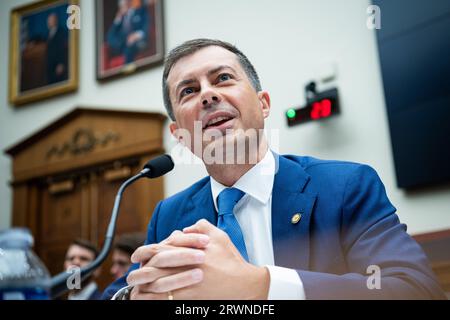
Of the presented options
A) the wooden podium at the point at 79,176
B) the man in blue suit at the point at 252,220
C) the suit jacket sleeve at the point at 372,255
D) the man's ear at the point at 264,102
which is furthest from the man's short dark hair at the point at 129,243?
the suit jacket sleeve at the point at 372,255

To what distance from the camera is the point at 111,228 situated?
1.04 metres

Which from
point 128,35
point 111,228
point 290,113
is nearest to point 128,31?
point 128,35

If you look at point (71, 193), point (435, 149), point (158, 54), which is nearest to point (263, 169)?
point (435, 149)

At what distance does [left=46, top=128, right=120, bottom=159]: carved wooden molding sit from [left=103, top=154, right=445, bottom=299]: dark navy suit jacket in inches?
83.4

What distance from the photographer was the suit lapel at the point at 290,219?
936mm

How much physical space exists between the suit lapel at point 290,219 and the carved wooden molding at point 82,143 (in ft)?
7.00

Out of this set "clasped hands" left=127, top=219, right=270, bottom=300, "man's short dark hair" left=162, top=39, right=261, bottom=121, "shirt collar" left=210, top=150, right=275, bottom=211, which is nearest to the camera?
"clasped hands" left=127, top=219, right=270, bottom=300

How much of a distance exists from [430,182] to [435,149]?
168 mm

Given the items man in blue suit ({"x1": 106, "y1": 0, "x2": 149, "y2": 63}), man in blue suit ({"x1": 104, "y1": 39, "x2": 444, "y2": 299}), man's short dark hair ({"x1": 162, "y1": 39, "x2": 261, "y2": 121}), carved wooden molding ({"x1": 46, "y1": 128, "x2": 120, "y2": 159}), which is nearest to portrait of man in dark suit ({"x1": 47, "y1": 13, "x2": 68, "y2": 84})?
carved wooden molding ({"x1": 46, "y1": 128, "x2": 120, "y2": 159})

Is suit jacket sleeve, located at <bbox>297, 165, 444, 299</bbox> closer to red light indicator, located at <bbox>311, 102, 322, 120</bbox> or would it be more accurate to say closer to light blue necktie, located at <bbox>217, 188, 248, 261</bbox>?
light blue necktie, located at <bbox>217, 188, 248, 261</bbox>

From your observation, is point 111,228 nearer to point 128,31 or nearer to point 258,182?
point 258,182

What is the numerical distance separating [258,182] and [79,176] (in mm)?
2527

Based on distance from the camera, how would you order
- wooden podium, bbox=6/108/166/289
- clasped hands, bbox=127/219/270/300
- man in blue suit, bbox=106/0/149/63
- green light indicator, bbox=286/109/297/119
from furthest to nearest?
wooden podium, bbox=6/108/166/289, man in blue suit, bbox=106/0/149/63, green light indicator, bbox=286/109/297/119, clasped hands, bbox=127/219/270/300

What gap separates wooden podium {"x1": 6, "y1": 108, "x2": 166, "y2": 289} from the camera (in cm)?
293
